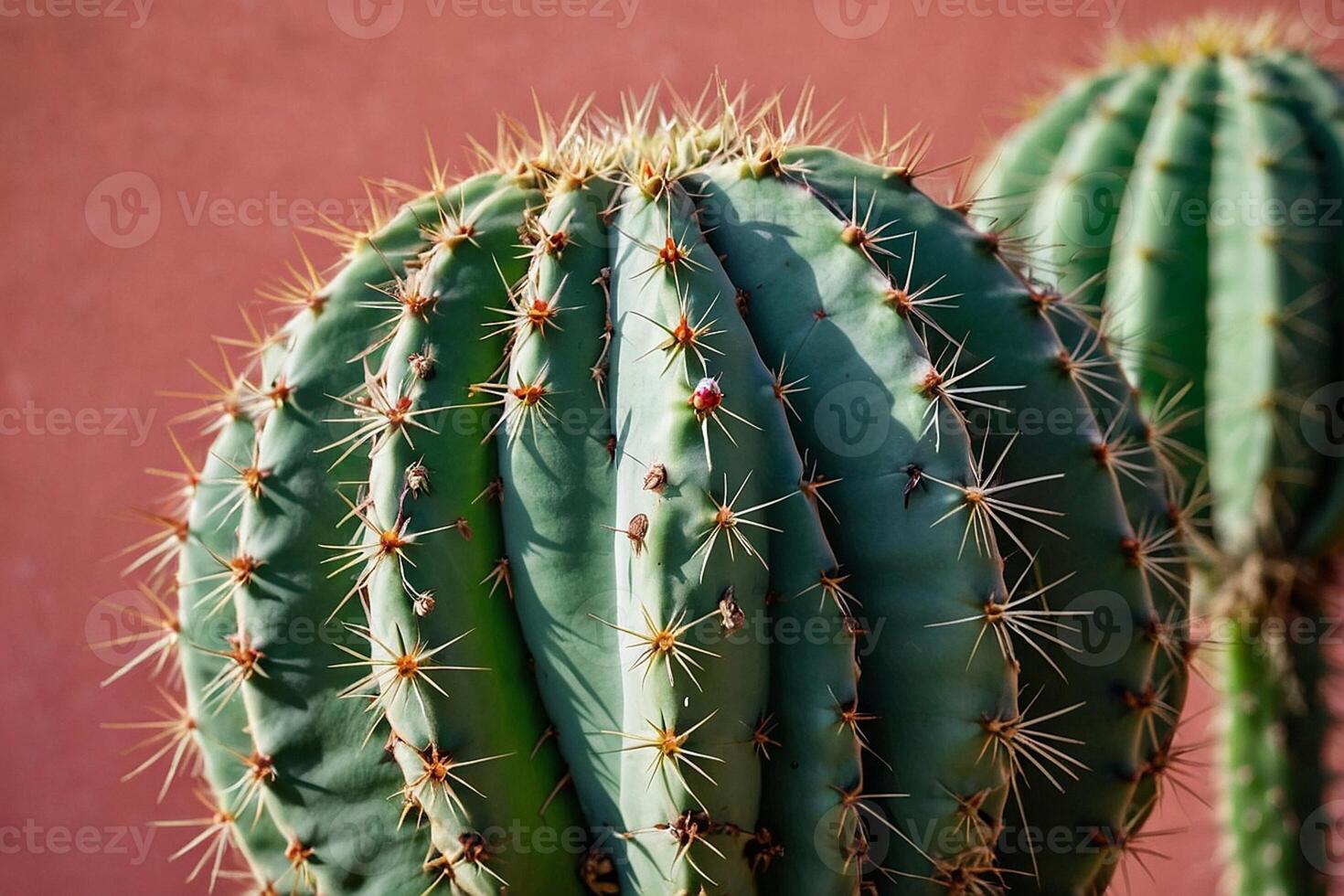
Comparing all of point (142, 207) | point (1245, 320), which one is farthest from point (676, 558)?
point (142, 207)

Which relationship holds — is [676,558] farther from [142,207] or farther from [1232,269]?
[142,207]

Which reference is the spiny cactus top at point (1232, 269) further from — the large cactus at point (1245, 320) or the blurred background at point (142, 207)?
the blurred background at point (142, 207)

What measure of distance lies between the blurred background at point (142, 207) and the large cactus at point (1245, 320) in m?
1.12

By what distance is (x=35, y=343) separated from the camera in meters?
3.35

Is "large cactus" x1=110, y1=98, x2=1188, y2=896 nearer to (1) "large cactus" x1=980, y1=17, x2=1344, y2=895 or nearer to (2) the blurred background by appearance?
(1) "large cactus" x1=980, y1=17, x2=1344, y2=895

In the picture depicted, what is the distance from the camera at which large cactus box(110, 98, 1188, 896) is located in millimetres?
1104

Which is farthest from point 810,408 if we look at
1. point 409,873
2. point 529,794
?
point 409,873

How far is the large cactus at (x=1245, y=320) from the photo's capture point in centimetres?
203

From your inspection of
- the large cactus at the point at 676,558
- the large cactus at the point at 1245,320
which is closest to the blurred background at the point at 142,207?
the large cactus at the point at 1245,320

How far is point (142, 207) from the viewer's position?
11.1 feet

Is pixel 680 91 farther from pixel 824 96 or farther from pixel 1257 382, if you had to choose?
pixel 1257 382

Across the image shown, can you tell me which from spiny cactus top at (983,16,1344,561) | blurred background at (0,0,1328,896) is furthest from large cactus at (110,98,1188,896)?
blurred background at (0,0,1328,896)

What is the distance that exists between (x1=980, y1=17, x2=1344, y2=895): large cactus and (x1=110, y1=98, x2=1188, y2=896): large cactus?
0.70 m

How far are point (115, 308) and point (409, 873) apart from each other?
2599 mm
